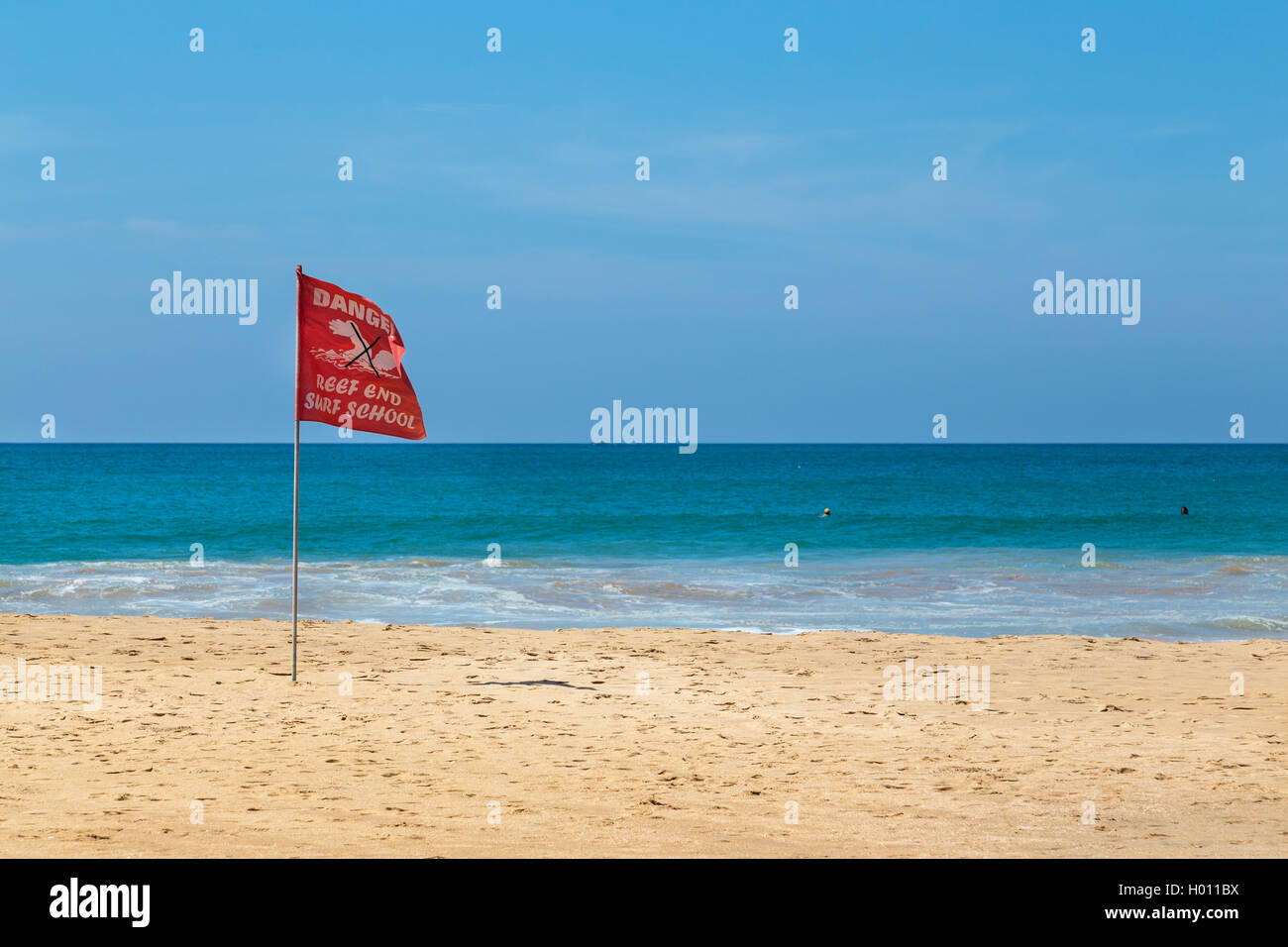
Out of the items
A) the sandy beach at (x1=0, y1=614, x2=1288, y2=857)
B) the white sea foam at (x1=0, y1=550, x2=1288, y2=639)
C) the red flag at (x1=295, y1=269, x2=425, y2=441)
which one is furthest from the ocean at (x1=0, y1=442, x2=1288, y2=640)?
the red flag at (x1=295, y1=269, x2=425, y2=441)

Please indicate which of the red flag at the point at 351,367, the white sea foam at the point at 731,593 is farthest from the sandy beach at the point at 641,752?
the white sea foam at the point at 731,593

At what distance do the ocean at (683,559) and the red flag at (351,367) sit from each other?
682cm

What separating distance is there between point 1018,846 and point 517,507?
50668mm

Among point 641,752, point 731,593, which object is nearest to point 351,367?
point 641,752

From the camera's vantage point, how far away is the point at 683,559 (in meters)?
31.5

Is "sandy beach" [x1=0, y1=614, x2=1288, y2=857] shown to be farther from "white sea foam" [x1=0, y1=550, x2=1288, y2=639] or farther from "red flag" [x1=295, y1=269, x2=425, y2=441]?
"white sea foam" [x1=0, y1=550, x2=1288, y2=639]

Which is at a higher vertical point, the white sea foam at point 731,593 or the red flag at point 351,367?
the red flag at point 351,367

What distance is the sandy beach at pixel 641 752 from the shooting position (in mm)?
6445

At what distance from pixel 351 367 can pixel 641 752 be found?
18.7 feet

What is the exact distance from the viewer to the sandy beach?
645 centimetres

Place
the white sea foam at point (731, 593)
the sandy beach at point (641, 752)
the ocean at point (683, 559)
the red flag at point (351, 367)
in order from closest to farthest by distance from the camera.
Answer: the sandy beach at point (641, 752), the red flag at point (351, 367), the white sea foam at point (731, 593), the ocean at point (683, 559)

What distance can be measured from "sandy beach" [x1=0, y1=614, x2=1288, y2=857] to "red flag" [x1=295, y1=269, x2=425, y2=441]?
9.49 feet

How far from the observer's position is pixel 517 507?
184 feet

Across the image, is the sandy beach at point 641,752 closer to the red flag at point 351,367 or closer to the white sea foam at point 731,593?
the red flag at point 351,367
